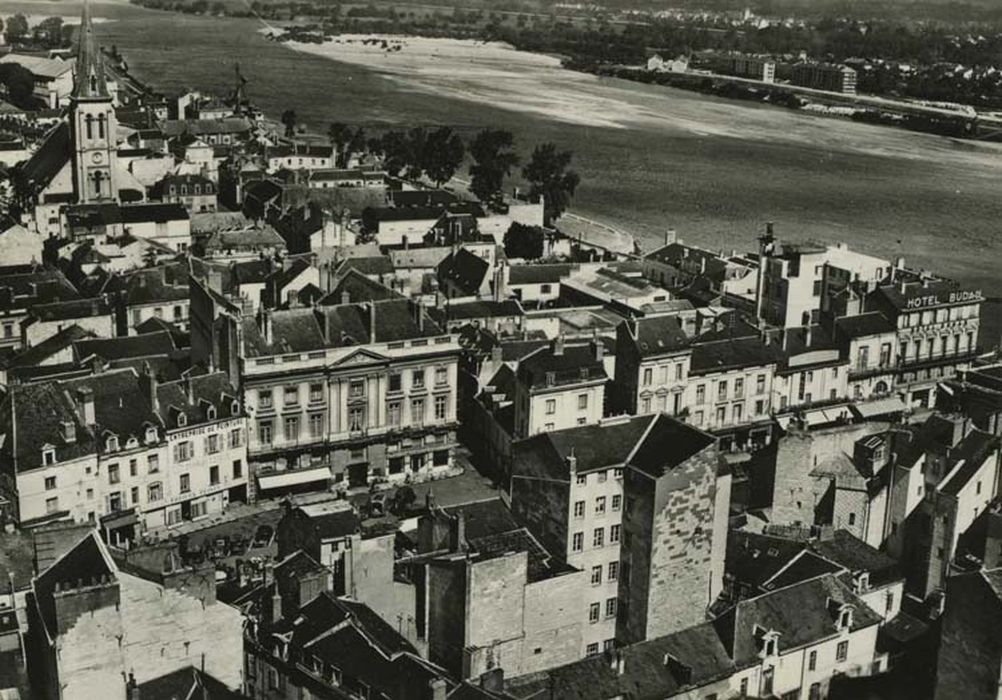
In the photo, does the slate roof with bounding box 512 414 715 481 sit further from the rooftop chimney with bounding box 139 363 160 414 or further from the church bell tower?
the church bell tower

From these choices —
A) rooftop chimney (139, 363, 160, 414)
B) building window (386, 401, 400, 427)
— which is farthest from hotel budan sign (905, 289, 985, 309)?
rooftop chimney (139, 363, 160, 414)

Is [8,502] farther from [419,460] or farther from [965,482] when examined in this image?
[965,482]

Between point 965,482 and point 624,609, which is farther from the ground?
point 965,482

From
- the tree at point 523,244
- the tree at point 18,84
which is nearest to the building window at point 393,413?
the tree at point 523,244

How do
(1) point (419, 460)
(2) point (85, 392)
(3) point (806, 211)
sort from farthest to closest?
(3) point (806, 211)
(1) point (419, 460)
(2) point (85, 392)

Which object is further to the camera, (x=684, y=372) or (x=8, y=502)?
(x=684, y=372)

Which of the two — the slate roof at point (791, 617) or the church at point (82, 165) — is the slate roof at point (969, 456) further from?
the church at point (82, 165)

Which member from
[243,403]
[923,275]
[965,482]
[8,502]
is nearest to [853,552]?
[965,482]

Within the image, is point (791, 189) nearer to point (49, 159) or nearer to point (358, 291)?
point (49, 159)
